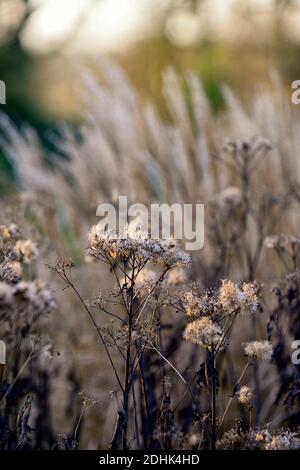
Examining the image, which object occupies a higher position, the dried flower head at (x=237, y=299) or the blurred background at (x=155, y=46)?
the blurred background at (x=155, y=46)

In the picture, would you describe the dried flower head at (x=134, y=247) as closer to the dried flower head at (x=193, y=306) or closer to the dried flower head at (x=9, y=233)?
the dried flower head at (x=193, y=306)

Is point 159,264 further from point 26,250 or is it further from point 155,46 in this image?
point 155,46

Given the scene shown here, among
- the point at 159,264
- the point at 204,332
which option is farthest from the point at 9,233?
the point at 204,332

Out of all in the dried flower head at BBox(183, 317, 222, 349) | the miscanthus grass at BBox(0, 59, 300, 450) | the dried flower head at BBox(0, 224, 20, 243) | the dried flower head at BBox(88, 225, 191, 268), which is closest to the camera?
the dried flower head at BBox(183, 317, 222, 349)

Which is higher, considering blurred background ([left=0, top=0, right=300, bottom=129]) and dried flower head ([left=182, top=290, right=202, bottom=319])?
blurred background ([left=0, top=0, right=300, bottom=129])

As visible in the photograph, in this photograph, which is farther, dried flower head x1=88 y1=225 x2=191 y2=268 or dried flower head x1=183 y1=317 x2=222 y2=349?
dried flower head x1=88 y1=225 x2=191 y2=268

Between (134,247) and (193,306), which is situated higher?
(134,247)

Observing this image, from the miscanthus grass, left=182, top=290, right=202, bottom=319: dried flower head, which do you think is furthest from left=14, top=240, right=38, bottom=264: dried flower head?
left=182, top=290, right=202, bottom=319: dried flower head

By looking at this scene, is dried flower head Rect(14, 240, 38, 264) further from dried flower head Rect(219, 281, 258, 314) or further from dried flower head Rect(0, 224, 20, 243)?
dried flower head Rect(219, 281, 258, 314)

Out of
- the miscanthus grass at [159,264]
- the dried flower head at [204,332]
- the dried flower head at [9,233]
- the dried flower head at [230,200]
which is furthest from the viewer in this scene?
the dried flower head at [230,200]

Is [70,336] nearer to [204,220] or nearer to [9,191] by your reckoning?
[204,220]

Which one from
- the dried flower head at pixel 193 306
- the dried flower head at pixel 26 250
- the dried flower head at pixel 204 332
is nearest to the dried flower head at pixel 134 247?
the dried flower head at pixel 193 306

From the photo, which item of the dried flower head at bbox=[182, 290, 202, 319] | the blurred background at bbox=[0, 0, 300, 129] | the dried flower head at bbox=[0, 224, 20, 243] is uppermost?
the blurred background at bbox=[0, 0, 300, 129]

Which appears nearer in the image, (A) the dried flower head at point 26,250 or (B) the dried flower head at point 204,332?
(B) the dried flower head at point 204,332
